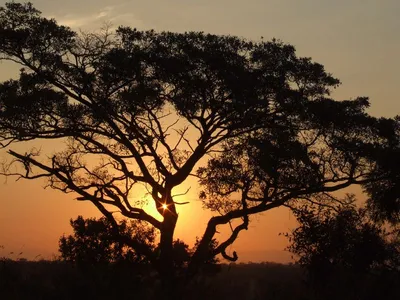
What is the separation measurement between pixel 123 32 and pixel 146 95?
10.5 feet

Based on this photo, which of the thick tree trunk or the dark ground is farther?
the dark ground

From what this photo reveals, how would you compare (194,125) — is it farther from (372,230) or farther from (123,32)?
(372,230)

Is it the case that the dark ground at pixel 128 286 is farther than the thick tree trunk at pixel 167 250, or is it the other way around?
the dark ground at pixel 128 286

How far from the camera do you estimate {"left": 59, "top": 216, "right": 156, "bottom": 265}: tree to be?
3897cm

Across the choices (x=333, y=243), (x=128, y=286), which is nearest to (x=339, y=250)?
(x=333, y=243)

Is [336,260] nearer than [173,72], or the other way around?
[173,72]

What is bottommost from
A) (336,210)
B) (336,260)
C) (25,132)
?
(336,260)

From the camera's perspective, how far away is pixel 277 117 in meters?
36.7

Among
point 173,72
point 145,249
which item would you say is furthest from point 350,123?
point 145,249

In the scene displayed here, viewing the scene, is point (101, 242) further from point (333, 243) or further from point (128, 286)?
point (333, 243)

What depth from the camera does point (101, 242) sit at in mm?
39219

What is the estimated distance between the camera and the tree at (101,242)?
3897 centimetres

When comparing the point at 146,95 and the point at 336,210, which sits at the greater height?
the point at 146,95

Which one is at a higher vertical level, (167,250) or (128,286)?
(167,250)
